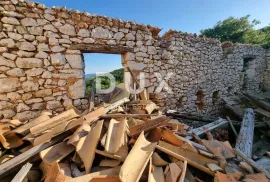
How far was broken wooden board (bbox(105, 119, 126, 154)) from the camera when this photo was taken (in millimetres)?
1840

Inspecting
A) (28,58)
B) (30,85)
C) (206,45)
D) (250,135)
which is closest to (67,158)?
(30,85)

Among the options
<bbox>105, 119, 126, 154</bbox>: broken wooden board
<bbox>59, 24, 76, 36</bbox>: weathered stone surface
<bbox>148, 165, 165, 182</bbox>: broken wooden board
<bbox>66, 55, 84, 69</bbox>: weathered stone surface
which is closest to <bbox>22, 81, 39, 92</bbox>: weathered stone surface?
<bbox>66, 55, 84, 69</bbox>: weathered stone surface

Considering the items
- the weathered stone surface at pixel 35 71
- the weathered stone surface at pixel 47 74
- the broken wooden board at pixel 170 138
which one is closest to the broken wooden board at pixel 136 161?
the broken wooden board at pixel 170 138

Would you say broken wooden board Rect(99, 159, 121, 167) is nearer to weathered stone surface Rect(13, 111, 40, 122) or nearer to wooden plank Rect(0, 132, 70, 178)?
wooden plank Rect(0, 132, 70, 178)

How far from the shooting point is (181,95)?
548 centimetres

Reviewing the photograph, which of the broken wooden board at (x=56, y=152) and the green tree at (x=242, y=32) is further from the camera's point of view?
the green tree at (x=242, y=32)

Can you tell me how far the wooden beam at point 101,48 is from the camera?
3548 mm

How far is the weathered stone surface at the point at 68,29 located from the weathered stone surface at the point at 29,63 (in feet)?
2.70

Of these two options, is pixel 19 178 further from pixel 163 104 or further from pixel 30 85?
pixel 163 104

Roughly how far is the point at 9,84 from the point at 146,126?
9.13 feet

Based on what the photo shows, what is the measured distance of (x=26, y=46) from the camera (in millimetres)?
3082

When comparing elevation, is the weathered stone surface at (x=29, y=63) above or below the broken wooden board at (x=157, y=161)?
above

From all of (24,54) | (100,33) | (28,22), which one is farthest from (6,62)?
(100,33)

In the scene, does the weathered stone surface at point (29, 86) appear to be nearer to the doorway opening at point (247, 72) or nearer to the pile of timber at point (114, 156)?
the pile of timber at point (114, 156)
